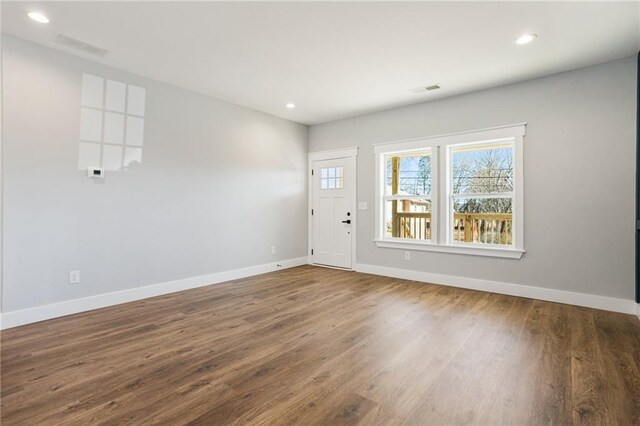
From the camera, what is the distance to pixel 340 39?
119 inches

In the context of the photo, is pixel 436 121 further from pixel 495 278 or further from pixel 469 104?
pixel 495 278

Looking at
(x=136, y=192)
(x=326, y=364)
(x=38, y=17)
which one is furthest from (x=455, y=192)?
(x=38, y=17)

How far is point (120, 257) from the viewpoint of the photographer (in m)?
3.71

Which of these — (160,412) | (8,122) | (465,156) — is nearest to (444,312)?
(465,156)

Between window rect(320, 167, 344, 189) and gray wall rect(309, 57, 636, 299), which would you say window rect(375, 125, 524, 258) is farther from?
window rect(320, 167, 344, 189)

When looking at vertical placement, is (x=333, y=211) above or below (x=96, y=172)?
below

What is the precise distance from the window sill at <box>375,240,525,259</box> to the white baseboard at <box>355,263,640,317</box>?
37cm

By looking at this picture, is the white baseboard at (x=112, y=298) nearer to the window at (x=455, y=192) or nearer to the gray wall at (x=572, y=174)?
the window at (x=455, y=192)

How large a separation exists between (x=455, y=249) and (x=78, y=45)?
5106 mm

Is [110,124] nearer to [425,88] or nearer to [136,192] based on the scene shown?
[136,192]

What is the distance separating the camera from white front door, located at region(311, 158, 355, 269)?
573 centimetres

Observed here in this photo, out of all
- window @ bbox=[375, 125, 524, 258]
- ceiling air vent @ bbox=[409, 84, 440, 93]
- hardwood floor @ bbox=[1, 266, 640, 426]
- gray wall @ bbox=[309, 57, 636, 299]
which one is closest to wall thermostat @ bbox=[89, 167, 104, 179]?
hardwood floor @ bbox=[1, 266, 640, 426]

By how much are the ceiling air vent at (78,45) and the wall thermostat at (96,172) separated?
121 cm

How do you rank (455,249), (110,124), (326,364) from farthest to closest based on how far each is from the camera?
(455,249)
(110,124)
(326,364)
